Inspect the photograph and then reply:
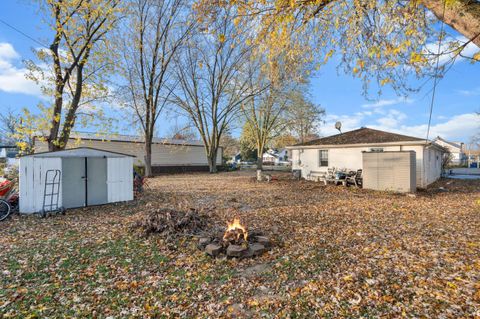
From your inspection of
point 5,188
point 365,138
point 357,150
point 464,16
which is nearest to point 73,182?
point 5,188

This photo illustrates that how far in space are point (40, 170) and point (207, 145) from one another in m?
18.4

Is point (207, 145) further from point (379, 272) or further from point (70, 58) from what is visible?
point (379, 272)

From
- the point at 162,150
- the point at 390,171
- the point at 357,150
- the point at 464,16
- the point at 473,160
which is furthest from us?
the point at 473,160

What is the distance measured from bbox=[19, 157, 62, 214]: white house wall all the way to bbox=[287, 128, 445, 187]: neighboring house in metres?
14.7

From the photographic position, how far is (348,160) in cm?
1506

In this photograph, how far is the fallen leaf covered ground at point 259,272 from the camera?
2725mm

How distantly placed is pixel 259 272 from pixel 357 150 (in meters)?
13.3

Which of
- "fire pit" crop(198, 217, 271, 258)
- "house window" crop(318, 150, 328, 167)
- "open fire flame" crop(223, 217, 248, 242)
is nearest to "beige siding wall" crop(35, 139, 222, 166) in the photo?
"house window" crop(318, 150, 328, 167)

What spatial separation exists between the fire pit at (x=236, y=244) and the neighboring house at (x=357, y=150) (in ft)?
39.2

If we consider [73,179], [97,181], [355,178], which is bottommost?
[355,178]

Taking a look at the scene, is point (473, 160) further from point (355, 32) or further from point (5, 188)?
point (5, 188)

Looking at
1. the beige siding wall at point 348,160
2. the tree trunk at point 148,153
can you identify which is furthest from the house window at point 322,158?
the tree trunk at point 148,153

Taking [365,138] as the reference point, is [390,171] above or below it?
below

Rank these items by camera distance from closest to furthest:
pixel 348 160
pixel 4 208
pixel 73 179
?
pixel 4 208, pixel 73 179, pixel 348 160
